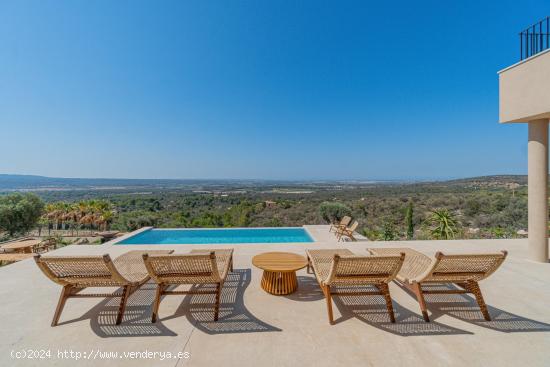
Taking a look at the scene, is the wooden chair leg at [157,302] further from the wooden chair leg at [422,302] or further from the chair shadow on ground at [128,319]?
the wooden chair leg at [422,302]

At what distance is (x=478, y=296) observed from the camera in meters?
2.46

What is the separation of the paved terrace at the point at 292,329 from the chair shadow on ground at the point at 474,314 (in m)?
0.01

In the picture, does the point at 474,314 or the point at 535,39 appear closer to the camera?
the point at 474,314

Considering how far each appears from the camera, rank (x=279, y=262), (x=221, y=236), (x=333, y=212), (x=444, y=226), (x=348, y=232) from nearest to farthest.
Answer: (x=279, y=262) → (x=348, y=232) → (x=444, y=226) → (x=221, y=236) → (x=333, y=212)

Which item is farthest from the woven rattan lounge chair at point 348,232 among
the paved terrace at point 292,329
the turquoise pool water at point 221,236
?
the paved terrace at point 292,329

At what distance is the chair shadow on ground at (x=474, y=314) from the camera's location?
230cm

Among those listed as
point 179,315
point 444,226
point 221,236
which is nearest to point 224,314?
point 179,315

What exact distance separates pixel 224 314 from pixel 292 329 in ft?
2.76

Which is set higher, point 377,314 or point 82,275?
point 82,275

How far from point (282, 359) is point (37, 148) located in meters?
33.9

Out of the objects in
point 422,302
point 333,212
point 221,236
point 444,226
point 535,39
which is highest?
point 535,39

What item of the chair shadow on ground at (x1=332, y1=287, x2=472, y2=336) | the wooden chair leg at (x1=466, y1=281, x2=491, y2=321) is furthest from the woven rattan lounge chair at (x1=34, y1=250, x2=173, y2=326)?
the wooden chair leg at (x1=466, y1=281, x2=491, y2=321)

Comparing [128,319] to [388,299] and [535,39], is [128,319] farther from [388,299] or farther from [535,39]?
[535,39]

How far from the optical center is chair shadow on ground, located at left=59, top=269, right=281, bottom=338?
225 cm
